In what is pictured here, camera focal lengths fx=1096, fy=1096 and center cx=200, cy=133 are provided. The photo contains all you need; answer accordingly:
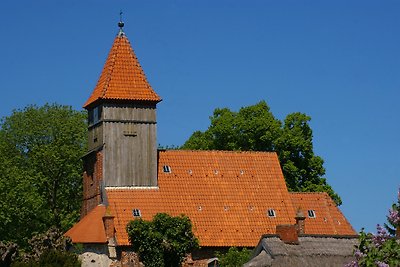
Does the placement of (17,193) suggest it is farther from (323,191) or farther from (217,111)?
(323,191)

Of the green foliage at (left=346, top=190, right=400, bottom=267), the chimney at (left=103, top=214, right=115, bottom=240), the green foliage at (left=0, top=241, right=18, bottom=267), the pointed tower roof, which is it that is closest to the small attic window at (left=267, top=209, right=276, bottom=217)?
the pointed tower roof

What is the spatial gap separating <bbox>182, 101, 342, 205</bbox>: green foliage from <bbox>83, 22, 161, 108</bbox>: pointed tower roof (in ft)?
32.8

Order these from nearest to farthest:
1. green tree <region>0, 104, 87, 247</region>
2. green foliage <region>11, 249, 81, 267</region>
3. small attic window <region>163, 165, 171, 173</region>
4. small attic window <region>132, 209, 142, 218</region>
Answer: green foliage <region>11, 249, 81, 267</region> < small attic window <region>132, 209, 142, 218</region> < small attic window <region>163, 165, 171, 173</region> < green tree <region>0, 104, 87, 247</region>

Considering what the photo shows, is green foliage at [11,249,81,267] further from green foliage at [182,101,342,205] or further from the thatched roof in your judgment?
green foliage at [182,101,342,205]

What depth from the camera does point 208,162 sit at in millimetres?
61312

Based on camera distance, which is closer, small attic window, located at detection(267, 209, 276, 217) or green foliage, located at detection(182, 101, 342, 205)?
small attic window, located at detection(267, 209, 276, 217)

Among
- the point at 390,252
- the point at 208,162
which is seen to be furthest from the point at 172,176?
the point at 390,252

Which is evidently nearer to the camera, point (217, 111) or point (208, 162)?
point (208, 162)

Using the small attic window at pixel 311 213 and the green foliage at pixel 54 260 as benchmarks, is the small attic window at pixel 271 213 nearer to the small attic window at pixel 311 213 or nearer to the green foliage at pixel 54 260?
the small attic window at pixel 311 213

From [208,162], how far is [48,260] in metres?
12.7

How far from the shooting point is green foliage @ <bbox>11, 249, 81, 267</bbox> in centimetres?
5169

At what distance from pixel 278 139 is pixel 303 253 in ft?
77.0

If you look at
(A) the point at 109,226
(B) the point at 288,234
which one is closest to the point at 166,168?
(A) the point at 109,226

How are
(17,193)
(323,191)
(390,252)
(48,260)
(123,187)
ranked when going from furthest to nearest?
(323,191) < (17,193) < (123,187) < (48,260) < (390,252)
